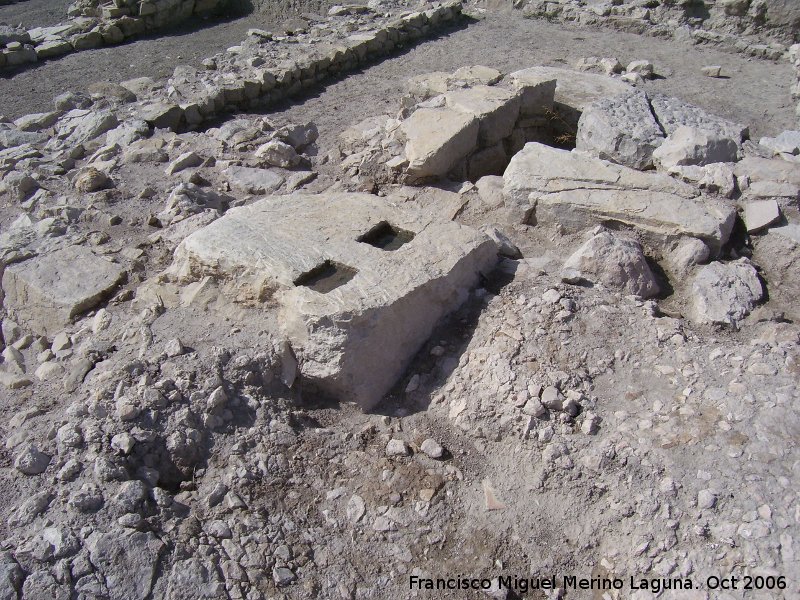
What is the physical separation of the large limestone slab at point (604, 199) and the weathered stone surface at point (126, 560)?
8.70 ft

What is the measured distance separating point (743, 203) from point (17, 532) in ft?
12.6

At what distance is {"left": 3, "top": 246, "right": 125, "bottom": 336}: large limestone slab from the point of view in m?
3.45

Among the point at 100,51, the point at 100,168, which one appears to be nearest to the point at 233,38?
the point at 100,51

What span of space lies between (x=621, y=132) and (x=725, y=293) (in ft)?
4.94

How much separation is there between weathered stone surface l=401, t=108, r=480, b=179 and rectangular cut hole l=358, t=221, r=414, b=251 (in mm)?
821

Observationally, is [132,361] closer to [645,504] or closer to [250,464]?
[250,464]

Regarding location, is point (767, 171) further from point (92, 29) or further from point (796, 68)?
point (92, 29)

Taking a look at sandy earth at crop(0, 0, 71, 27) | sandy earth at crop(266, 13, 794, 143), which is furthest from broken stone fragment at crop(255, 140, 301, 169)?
sandy earth at crop(0, 0, 71, 27)

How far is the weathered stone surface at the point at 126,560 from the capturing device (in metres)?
2.18

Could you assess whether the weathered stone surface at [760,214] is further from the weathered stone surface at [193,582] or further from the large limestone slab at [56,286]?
the large limestone slab at [56,286]

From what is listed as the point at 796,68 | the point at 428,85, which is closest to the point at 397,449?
the point at 428,85

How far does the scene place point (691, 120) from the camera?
486 cm

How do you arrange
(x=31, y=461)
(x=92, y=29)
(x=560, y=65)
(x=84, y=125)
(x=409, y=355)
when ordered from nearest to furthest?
(x=31, y=461)
(x=409, y=355)
(x=84, y=125)
(x=560, y=65)
(x=92, y=29)

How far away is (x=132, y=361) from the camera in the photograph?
113 inches
